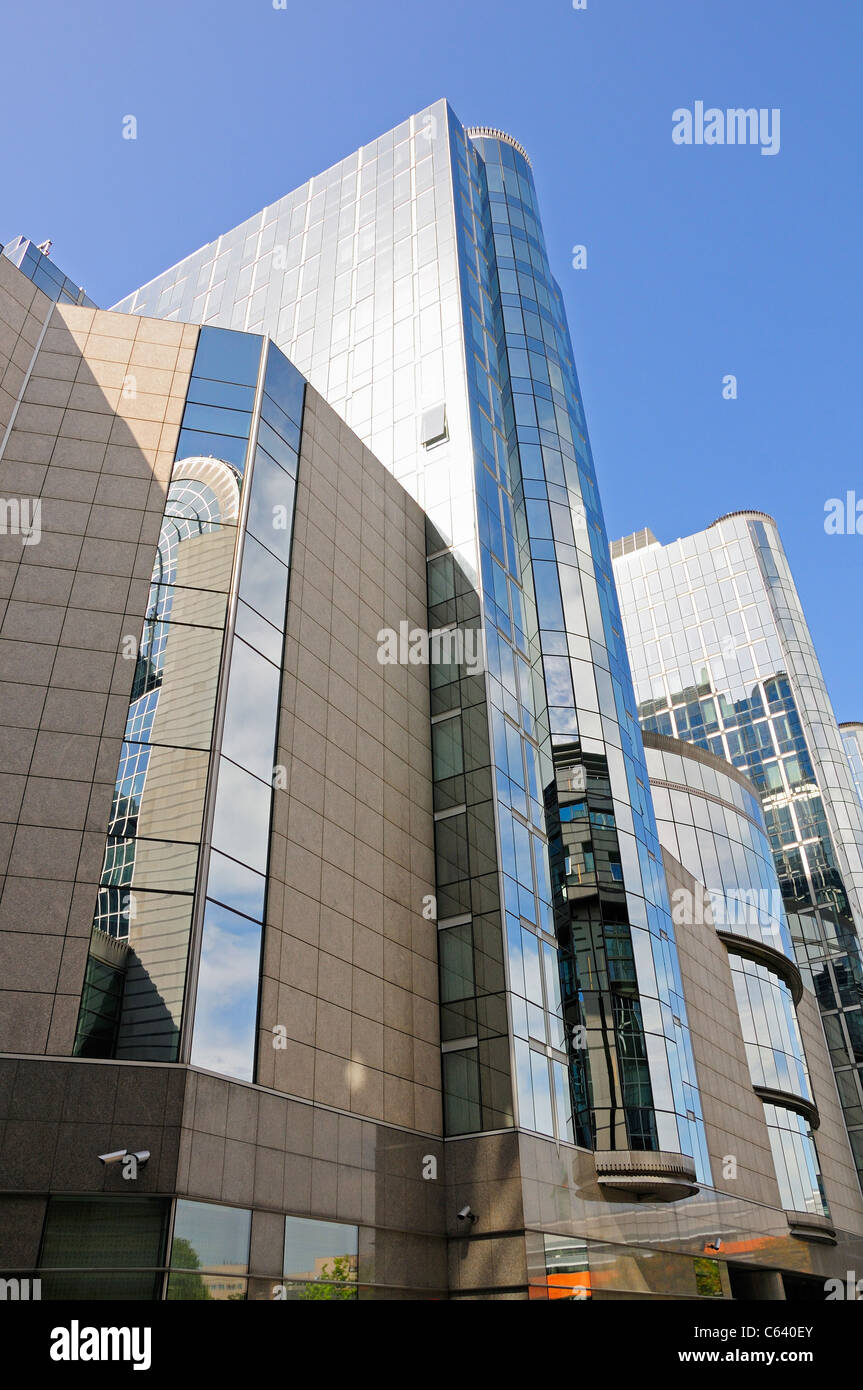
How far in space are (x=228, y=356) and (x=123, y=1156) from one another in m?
24.0

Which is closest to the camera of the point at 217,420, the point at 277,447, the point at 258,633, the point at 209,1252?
the point at 209,1252

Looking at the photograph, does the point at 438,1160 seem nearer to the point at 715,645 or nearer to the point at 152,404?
the point at 152,404

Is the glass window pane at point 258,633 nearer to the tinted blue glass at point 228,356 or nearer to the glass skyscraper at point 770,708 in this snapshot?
Result: the tinted blue glass at point 228,356

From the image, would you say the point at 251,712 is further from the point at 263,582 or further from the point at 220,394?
the point at 220,394

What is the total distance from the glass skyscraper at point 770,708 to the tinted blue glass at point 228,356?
6795 cm

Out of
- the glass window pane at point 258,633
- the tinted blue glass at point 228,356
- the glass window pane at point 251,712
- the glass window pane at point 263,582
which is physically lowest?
the glass window pane at point 251,712

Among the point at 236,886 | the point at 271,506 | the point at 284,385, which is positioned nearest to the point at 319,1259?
the point at 236,886

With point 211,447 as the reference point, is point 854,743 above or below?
above

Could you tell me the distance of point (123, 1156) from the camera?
18109 mm

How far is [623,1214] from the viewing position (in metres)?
29.2

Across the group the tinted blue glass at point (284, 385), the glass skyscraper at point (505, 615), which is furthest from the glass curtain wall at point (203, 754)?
the glass skyscraper at point (505, 615)

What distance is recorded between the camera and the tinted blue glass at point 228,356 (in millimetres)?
30766

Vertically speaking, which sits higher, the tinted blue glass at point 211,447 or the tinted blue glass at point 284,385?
the tinted blue glass at point 284,385
